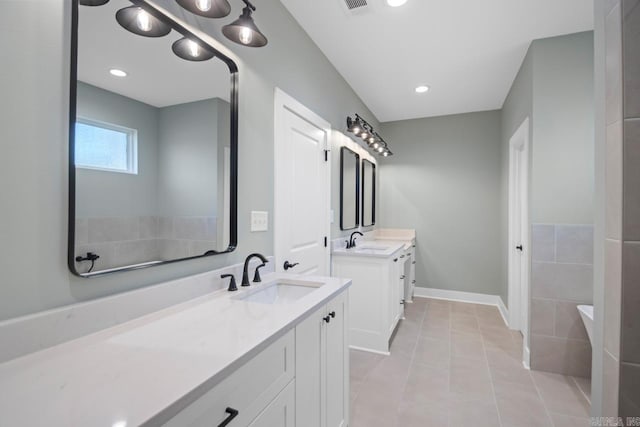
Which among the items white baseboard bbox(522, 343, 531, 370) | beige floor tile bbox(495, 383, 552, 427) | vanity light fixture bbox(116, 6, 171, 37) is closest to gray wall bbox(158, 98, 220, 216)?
vanity light fixture bbox(116, 6, 171, 37)

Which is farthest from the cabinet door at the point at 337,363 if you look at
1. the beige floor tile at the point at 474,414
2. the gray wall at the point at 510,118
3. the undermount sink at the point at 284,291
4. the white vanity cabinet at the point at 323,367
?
the gray wall at the point at 510,118

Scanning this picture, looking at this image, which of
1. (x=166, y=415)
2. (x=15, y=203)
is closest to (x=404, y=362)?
(x=166, y=415)

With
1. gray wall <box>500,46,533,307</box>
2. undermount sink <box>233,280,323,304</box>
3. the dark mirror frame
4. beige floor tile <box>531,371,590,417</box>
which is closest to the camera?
the dark mirror frame

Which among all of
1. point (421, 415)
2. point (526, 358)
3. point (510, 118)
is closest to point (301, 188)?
point (421, 415)

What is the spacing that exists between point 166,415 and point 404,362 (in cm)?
233

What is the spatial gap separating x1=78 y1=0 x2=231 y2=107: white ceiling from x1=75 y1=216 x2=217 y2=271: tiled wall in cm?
47

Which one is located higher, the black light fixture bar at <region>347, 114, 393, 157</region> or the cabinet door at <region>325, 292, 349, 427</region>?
the black light fixture bar at <region>347, 114, 393, 157</region>

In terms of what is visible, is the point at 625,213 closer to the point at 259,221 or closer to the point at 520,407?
the point at 259,221

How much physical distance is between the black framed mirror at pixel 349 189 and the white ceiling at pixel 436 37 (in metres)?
0.85

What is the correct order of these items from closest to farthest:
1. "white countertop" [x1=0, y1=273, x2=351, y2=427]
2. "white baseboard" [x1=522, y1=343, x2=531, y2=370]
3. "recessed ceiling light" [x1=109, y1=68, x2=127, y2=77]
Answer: "white countertop" [x1=0, y1=273, x2=351, y2=427] → "recessed ceiling light" [x1=109, y1=68, x2=127, y2=77] → "white baseboard" [x1=522, y1=343, x2=531, y2=370]

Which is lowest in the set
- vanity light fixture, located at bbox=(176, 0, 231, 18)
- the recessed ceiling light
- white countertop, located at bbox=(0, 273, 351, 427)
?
white countertop, located at bbox=(0, 273, 351, 427)

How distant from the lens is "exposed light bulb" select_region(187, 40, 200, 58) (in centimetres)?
130

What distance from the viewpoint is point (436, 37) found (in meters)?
2.37

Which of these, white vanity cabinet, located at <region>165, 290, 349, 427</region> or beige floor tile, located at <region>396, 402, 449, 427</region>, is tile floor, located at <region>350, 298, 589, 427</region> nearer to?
beige floor tile, located at <region>396, 402, 449, 427</region>
